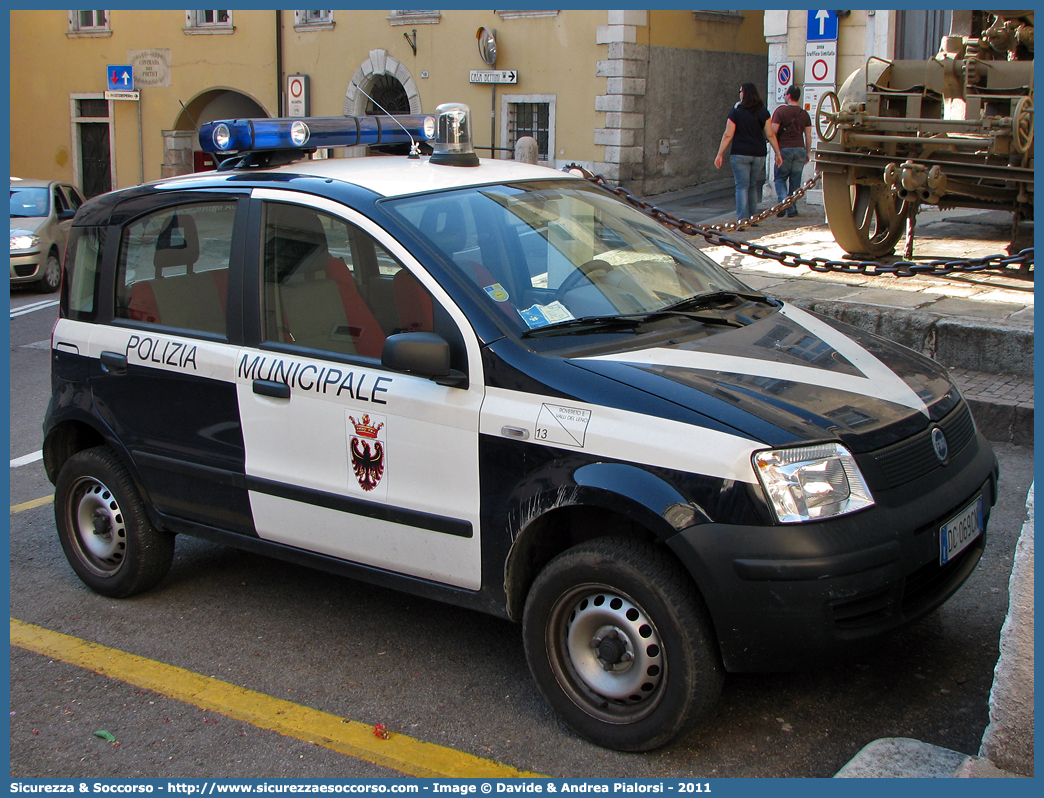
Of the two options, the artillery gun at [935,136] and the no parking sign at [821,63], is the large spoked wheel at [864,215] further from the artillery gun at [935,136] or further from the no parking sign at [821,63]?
the no parking sign at [821,63]

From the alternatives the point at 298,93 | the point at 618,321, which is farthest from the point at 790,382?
the point at 298,93

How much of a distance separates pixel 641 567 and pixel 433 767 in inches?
35.6

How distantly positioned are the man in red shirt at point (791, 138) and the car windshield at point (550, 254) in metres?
10.8

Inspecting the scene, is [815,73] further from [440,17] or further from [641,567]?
[641,567]

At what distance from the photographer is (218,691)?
12.5 ft

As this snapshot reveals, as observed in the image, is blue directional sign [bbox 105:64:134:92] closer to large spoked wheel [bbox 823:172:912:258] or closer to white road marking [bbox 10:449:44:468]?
large spoked wheel [bbox 823:172:912:258]

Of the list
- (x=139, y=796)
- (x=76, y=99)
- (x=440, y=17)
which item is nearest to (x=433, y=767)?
(x=139, y=796)

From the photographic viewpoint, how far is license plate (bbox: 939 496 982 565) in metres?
3.31

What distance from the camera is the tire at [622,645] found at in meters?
3.13

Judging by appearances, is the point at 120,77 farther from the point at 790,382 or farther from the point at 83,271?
the point at 790,382

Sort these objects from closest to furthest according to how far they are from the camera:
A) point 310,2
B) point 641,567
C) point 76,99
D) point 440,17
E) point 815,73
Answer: point 641,567, point 815,73, point 440,17, point 310,2, point 76,99

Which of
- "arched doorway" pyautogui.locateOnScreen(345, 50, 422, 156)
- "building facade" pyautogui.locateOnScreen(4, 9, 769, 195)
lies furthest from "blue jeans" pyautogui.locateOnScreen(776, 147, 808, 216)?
"arched doorway" pyautogui.locateOnScreen(345, 50, 422, 156)

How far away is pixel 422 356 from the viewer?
343cm

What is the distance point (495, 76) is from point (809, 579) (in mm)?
19911
